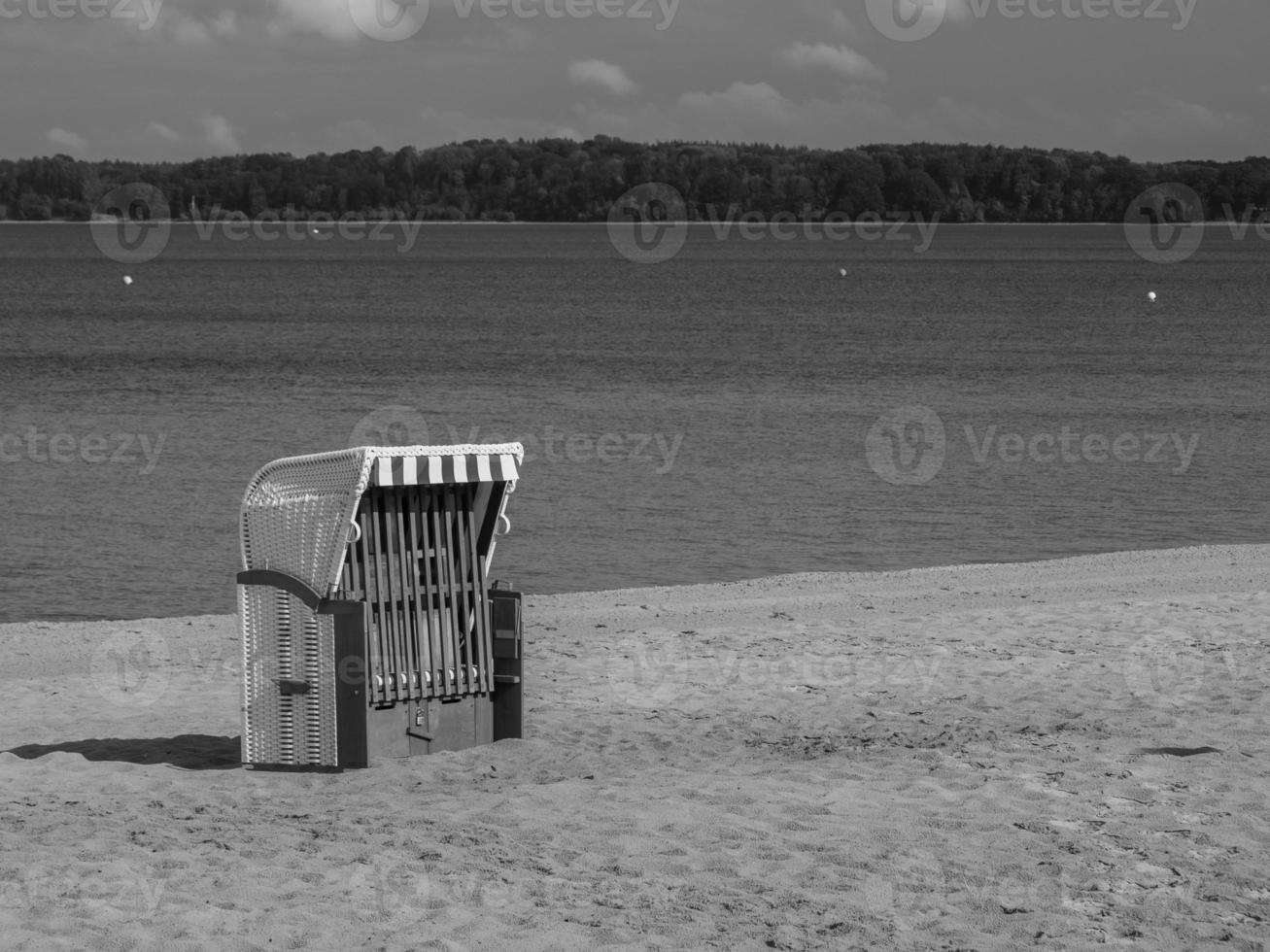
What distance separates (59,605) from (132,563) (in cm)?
230

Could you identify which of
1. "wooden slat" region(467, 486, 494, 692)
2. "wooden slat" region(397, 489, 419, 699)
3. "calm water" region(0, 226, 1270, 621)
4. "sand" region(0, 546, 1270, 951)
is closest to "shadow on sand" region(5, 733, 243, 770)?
"sand" region(0, 546, 1270, 951)

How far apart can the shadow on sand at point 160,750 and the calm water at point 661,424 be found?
24.5ft

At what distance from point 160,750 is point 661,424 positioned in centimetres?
2835

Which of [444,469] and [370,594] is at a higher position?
[444,469]

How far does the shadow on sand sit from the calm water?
7.47 metres

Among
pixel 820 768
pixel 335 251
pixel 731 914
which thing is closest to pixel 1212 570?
pixel 820 768

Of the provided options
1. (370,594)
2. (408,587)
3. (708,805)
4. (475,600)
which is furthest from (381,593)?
(708,805)

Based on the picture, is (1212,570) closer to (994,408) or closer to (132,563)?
(132,563)

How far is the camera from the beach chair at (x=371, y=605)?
8.22m

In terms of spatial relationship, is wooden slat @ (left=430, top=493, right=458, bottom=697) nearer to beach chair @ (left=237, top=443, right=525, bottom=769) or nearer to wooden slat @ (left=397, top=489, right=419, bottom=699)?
beach chair @ (left=237, top=443, right=525, bottom=769)

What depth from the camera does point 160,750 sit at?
934 centimetres

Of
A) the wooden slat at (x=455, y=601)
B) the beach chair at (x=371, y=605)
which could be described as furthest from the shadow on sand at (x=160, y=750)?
the wooden slat at (x=455, y=601)

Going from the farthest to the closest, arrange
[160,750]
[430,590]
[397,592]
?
[160,750], [430,590], [397,592]

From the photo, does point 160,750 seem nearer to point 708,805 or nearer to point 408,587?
point 408,587
